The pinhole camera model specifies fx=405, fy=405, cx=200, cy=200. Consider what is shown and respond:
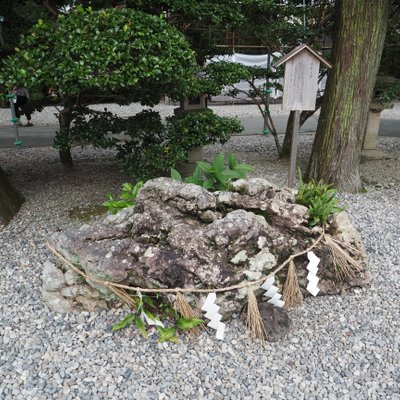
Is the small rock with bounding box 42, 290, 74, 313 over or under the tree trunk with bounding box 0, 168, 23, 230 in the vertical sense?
under

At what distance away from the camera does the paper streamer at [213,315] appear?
255 cm

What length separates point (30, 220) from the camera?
439cm

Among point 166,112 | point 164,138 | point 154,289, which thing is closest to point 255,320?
point 154,289

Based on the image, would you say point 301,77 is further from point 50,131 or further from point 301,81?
point 50,131

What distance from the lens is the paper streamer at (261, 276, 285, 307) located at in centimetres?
272

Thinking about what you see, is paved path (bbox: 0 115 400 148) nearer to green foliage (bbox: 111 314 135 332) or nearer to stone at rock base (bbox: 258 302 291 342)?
green foliage (bbox: 111 314 135 332)

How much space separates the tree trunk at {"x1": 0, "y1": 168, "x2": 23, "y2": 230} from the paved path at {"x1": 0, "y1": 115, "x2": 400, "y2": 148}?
424cm

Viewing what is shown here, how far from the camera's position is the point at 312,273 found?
2.90 metres

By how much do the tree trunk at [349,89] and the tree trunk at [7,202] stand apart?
364cm

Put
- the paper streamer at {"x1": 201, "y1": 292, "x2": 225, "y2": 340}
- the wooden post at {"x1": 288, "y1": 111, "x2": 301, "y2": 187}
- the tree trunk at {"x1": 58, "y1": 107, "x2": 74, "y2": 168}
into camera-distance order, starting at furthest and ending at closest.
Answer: the tree trunk at {"x1": 58, "y1": 107, "x2": 74, "y2": 168}
the wooden post at {"x1": 288, "y1": 111, "x2": 301, "y2": 187}
the paper streamer at {"x1": 201, "y1": 292, "x2": 225, "y2": 340}

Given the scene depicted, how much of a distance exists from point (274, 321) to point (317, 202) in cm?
99

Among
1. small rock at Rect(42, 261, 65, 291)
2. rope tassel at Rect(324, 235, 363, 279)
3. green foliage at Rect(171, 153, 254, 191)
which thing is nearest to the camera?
small rock at Rect(42, 261, 65, 291)

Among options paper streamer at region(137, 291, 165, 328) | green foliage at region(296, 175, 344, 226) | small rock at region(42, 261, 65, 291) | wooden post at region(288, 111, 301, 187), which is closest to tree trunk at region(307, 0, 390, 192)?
wooden post at region(288, 111, 301, 187)

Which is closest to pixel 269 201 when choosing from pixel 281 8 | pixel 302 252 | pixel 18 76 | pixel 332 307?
pixel 302 252
